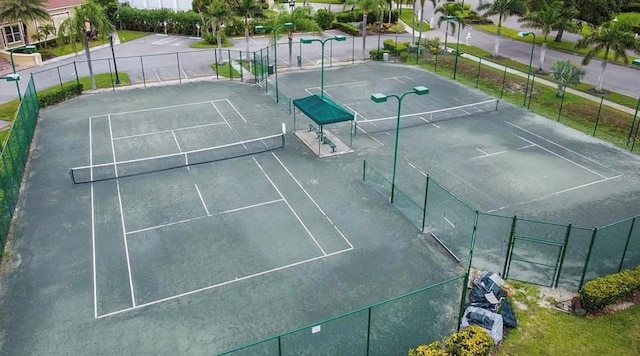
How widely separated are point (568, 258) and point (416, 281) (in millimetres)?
5993

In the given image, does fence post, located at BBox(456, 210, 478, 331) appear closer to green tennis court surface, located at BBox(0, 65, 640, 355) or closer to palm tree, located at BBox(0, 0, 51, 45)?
green tennis court surface, located at BBox(0, 65, 640, 355)

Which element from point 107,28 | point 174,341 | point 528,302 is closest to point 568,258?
point 528,302

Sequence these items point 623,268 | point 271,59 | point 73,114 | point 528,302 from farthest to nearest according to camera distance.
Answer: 1. point 271,59
2. point 73,114
3. point 623,268
4. point 528,302

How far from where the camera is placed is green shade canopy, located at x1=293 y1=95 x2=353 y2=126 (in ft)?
89.4

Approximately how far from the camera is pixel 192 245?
66.2 ft

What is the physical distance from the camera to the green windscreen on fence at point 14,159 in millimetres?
21052

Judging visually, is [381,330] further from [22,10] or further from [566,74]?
[22,10]

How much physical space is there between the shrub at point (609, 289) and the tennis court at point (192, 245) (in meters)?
4.21

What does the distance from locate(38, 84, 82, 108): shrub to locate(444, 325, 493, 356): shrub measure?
106ft

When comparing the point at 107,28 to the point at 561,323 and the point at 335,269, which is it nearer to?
the point at 335,269

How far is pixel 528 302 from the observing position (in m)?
17.1

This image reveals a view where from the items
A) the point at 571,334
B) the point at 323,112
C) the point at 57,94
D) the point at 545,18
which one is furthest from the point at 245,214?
the point at 545,18

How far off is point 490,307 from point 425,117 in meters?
19.2

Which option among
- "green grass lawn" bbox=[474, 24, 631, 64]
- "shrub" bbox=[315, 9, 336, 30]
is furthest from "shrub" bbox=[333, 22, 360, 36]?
"green grass lawn" bbox=[474, 24, 631, 64]
